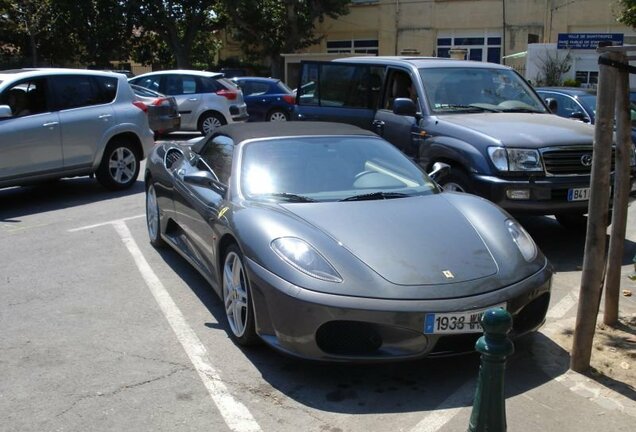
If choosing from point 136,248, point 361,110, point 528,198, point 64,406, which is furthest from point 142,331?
point 361,110

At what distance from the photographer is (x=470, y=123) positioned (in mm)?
7043

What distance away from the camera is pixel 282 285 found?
12.6 feet

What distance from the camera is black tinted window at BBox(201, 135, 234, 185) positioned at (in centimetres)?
527

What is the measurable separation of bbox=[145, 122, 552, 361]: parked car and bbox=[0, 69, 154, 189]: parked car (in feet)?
14.1

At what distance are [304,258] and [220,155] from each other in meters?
1.98

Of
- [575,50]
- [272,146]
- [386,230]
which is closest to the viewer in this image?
[386,230]

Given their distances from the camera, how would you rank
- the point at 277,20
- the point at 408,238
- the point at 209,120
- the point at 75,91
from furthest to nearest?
the point at 277,20, the point at 209,120, the point at 75,91, the point at 408,238

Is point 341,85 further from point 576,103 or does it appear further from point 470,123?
point 576,103

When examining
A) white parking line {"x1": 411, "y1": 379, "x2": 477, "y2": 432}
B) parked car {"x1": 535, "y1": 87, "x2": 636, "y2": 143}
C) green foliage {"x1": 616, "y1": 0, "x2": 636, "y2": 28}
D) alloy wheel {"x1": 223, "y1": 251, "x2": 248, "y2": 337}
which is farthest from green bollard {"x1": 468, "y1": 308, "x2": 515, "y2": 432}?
green foliage {"x1": 616, "y1": 0, "x2": 636, "y2": 28}

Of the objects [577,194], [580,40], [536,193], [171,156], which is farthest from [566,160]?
[580,40]

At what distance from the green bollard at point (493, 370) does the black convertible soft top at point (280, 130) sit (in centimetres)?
306

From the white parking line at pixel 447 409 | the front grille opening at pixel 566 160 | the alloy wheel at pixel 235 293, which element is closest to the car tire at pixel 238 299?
the alloy wheel at pixel 235 293

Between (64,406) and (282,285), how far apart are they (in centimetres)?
132

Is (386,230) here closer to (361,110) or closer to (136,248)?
(136,248)
